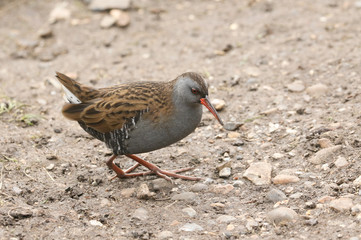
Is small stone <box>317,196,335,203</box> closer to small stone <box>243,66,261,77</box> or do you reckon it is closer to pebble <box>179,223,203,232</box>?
pebble <box>179,223,203,232</box>

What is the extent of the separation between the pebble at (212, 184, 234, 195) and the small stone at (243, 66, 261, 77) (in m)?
2.72

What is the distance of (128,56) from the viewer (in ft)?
28.7

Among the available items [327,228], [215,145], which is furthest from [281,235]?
[215,145]

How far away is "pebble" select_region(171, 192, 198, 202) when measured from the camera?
208 inches

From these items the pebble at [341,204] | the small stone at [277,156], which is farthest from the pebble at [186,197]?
the pebble at [341,204]

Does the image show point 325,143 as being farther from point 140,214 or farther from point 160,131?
point 140,214

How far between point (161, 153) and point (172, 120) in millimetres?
1045

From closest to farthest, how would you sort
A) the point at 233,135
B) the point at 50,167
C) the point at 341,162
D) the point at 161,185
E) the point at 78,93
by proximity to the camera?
the point at 341,162
the point at 161,185
the point at 78,93
the point at 50,167
the point at 233,135

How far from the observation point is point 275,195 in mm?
5055

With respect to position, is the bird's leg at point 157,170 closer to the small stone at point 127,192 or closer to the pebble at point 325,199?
the small stone at point 127,192

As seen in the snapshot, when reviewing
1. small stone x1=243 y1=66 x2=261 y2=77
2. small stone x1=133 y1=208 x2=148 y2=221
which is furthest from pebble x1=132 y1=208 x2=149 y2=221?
small stone x1=243 y1=66 x2=261 y2=77

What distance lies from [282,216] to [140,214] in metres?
1.30

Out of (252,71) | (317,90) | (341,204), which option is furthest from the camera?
(252,71)

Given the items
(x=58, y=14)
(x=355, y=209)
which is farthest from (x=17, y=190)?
(x=58, y=14)
